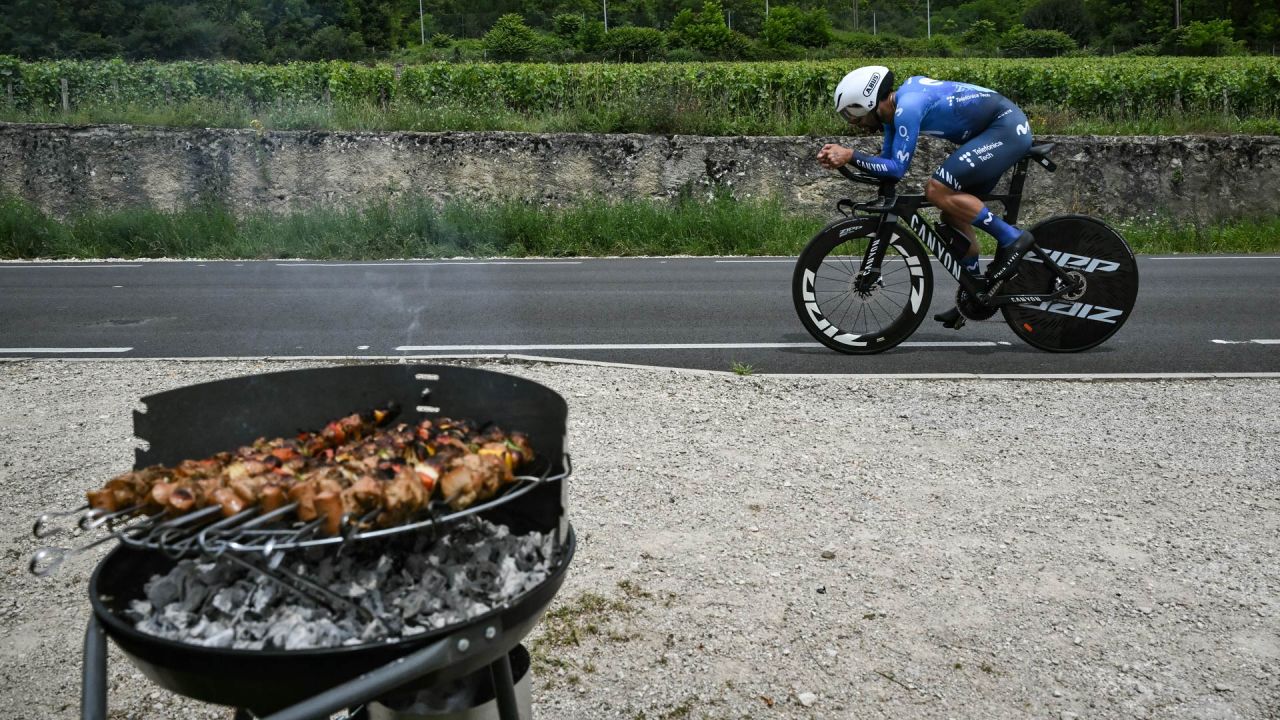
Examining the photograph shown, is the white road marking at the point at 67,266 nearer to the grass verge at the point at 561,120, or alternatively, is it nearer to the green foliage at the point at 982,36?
the grass verge at the point at 561,120

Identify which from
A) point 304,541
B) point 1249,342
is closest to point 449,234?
point 1249,342

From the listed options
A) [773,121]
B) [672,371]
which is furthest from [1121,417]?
[773,121]

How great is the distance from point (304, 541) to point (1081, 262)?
276 inches

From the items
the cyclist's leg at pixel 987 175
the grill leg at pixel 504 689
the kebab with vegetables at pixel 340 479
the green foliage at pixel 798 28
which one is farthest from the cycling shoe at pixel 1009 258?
the green foliage at pixel 798 28

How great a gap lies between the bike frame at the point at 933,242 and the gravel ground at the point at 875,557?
139cm

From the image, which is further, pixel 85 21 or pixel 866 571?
pixel 85 21

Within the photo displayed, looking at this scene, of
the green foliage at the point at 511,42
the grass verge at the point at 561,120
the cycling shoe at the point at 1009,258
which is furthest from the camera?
the green foliage at the point at 511,42

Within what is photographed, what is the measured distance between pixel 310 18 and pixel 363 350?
2747 millimetres

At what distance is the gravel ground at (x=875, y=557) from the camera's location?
3.45 metres

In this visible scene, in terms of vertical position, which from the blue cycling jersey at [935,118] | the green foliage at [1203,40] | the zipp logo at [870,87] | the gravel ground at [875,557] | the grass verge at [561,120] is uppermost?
the green foliage at [1203,40]

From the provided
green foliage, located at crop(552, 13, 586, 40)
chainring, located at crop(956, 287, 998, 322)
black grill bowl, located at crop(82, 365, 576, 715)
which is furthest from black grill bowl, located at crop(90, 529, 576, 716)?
green foliage, located at crop(552, 13, 586, 40)

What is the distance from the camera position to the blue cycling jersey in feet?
24.5

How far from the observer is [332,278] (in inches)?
502

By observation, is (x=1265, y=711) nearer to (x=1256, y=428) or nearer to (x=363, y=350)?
(x=1256, y=428)
